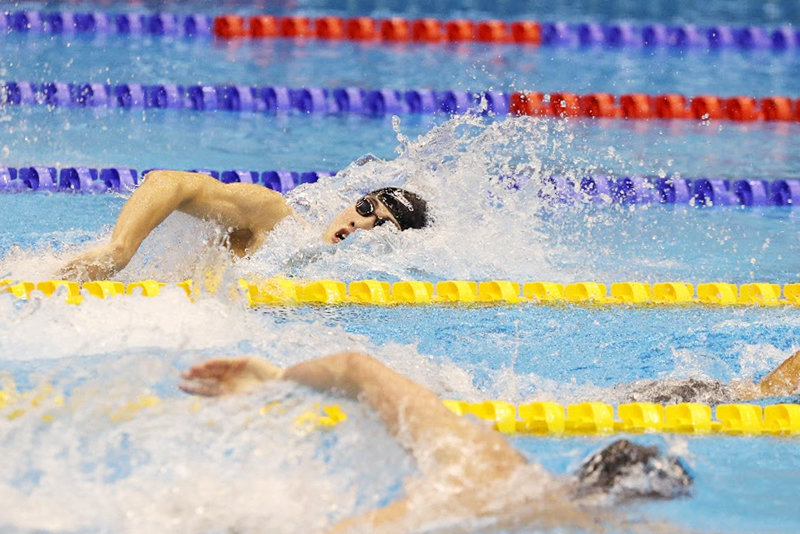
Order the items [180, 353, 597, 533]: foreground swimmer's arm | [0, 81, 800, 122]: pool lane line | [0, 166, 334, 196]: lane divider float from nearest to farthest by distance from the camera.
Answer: [180, 353, 597, 533]: foreground swimmer's arm, [0, 166, 334, 196]: lane divider float, [0, 81, 800, 122]: pool lane line

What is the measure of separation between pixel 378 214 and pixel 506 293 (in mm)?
515

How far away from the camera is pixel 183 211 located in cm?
375

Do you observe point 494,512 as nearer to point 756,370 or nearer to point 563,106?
point 756,370

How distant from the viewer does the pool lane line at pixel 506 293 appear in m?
3.79

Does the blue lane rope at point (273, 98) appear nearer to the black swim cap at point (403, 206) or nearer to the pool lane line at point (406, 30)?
the pool lane line at point (406, 30)

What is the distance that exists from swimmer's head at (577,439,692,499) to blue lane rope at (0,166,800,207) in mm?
2870

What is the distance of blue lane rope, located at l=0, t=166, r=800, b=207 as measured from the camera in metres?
4.97

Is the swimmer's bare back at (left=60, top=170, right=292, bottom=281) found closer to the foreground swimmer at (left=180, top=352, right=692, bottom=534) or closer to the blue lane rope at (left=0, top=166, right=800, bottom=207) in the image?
the blue lane rope at (left=0, top=166, right=800, bottom=207)

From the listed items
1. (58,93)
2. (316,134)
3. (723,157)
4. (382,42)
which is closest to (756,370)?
(723,157)

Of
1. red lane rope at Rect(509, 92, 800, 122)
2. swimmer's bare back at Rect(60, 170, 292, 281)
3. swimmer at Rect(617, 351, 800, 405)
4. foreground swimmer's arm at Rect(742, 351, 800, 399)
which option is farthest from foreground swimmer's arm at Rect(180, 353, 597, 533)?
red lane rope at Rect(509, 92, 800, 122)

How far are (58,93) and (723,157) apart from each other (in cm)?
334

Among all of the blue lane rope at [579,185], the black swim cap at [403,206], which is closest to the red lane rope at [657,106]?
the blue lane rope at [579,185]

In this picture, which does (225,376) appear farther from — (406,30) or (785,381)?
(406,30)

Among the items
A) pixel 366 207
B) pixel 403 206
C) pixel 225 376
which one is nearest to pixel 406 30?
pixel 403 206
